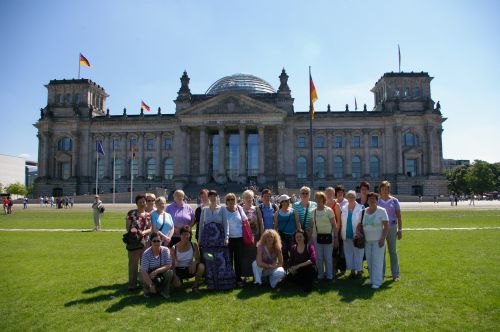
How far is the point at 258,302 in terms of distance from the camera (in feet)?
29.5

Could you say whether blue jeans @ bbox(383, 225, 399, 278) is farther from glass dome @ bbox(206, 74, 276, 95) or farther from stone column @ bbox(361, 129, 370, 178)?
glass dome @ bbox(206, 74, 276, 95)

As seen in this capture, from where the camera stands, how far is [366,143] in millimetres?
76438

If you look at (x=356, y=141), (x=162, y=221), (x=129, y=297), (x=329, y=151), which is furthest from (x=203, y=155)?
(x=129, y=297)

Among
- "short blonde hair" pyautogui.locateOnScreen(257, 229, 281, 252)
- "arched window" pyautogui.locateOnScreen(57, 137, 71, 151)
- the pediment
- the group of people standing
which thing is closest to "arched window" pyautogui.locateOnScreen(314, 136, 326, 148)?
the pediment

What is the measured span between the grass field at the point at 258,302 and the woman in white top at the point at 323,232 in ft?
2.19

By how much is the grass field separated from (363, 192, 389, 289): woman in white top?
19.3 inches

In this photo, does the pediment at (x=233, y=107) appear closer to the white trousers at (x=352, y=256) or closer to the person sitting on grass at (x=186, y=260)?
the white trousers at (x=352, y=256)

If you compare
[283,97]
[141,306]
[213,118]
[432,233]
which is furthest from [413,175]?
[141,306]

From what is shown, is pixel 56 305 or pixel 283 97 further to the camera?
pixel 283 97

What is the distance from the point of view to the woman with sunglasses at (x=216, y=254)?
10078 mm

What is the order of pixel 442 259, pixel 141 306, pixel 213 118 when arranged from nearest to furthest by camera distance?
pixel 141 306 → pixel 442 259 → pixel 213 118

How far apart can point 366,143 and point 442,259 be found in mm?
65574

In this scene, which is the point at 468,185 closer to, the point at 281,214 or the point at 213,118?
the point at 213,118

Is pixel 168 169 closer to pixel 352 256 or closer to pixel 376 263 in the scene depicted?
pixel 352 256
